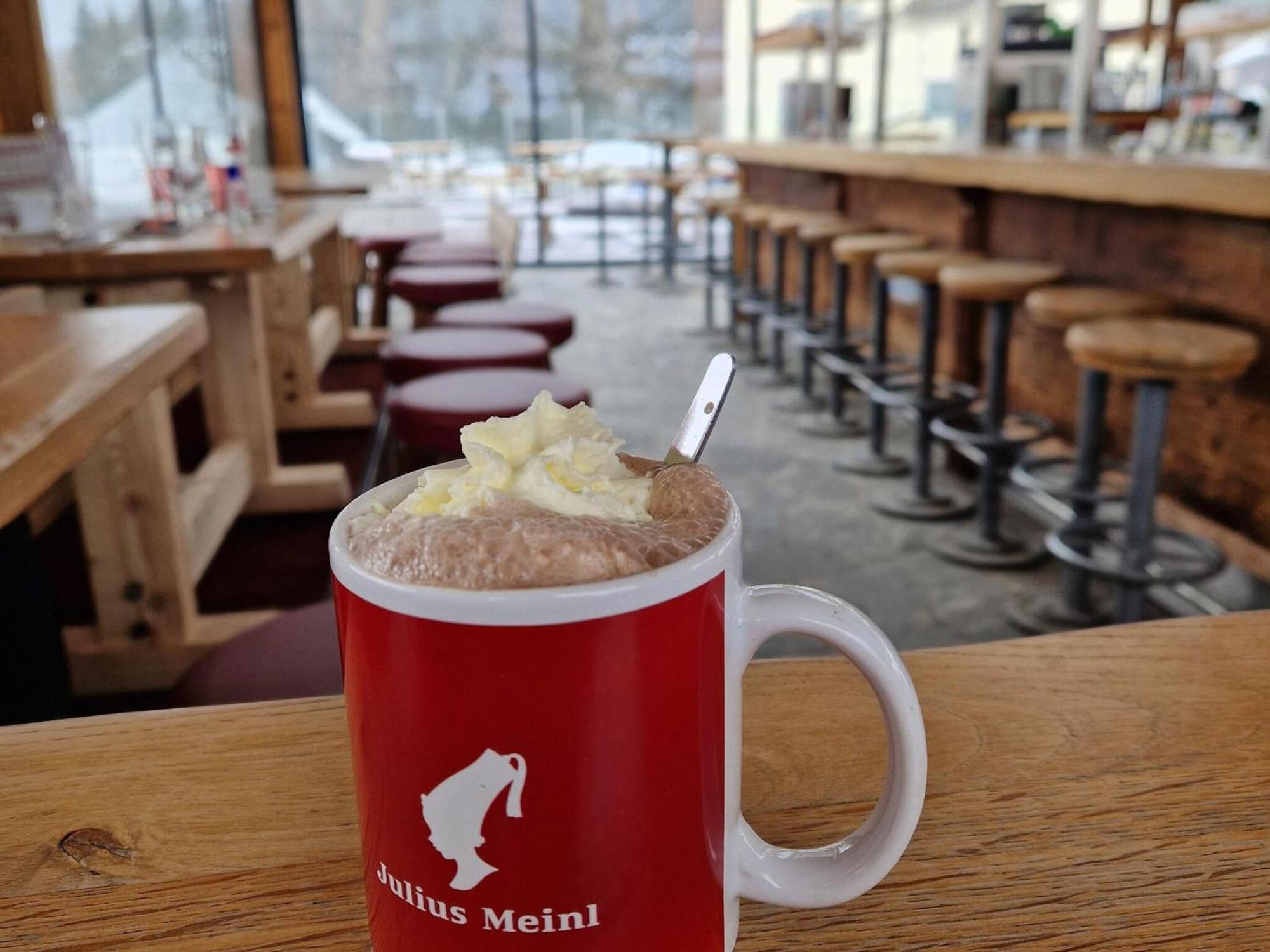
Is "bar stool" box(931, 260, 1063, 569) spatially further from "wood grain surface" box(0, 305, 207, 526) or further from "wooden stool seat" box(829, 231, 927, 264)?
"wood grain surface" box(0, 305, 207, 526)

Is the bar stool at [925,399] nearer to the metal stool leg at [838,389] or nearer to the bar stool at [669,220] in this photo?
the metal stool leg at [838,389]

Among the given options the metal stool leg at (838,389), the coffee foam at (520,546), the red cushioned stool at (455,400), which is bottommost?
the metal stool leg at (838,389)

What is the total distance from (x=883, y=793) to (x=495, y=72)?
397 inches

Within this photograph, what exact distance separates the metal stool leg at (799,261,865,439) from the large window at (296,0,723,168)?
5.89 metres

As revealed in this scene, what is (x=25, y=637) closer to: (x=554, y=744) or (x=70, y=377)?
(x=70, y=377)

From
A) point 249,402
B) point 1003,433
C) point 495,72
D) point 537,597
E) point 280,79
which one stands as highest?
point 495,72

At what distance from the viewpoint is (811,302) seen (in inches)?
188

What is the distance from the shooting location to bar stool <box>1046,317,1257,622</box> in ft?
6.67

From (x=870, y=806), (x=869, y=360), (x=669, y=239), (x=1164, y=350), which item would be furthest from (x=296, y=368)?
(x=669, y=239)

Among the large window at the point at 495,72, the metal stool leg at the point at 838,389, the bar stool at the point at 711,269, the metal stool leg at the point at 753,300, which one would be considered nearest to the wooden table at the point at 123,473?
the metal stool leg at the point at 838,389

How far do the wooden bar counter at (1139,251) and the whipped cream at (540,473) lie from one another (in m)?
2.09

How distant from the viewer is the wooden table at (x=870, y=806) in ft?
1.40

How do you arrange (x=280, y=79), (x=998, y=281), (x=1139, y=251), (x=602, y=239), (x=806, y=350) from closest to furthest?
(x=998, y=281), (x=1139, y=251), (x=806, y=350), (x=280, y=79), (x=602, y=239)

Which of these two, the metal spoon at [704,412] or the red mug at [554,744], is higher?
the metal spoon at [704,412]
